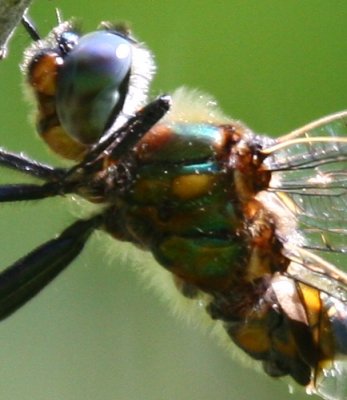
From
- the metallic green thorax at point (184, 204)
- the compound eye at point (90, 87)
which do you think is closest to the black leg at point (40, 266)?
the metallic green thorax at point (184, 204)

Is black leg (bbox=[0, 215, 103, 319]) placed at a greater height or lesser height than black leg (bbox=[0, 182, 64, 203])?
lesser

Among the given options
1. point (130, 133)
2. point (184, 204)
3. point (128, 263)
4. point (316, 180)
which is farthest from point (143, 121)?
point (128, 263)

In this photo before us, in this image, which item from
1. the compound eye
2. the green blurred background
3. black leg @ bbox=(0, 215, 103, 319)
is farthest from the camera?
the green blurred background

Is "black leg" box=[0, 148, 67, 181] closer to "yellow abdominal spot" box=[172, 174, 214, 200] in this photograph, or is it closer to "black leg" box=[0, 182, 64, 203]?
"black leg" box=[0, 182, 64, 203]

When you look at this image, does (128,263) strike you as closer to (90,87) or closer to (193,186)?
(193,186)

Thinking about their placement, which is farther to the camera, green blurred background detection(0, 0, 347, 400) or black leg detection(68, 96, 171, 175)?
green blurred background detection(0, 0, 347, 400)

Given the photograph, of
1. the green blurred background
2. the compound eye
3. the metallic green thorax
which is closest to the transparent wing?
the metallic green thorax
